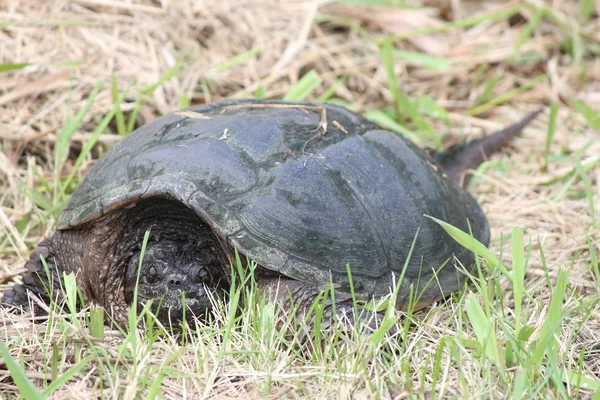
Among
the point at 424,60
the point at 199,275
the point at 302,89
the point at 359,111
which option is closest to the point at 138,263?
the point at 199,275

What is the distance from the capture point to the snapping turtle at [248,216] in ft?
7.93

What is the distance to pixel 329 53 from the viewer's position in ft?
16.3

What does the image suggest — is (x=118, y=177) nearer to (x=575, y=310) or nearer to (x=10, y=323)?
(x=10, y=323)

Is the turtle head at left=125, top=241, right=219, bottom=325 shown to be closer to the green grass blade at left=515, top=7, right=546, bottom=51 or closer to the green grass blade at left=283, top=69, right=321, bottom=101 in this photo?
the green grass blade at left=283, top=69, right=321, bottom=101

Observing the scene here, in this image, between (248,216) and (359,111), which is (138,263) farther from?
(359,111)

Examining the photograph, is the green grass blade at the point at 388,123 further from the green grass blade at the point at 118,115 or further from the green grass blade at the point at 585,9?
the green grass blade at the point at 585,9

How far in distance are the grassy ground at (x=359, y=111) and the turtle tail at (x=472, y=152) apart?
9 centimetres

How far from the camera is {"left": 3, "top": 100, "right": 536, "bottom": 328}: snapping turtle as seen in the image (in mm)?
2416

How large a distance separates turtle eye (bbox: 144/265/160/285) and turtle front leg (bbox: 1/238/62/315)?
14.8 inches

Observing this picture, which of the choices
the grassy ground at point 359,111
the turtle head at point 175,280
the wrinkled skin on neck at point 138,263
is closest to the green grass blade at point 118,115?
the grassy ground at point 359,111

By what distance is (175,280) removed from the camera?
2.41 metres

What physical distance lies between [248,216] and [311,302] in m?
0.35

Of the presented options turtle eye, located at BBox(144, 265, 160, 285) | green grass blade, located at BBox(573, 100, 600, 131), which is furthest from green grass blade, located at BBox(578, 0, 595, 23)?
turtle eye, located at BBox(144, 265, 160, 285)

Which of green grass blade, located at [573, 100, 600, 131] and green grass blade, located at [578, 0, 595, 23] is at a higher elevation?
green grass blade, located at [578, 0, 595, 23]
